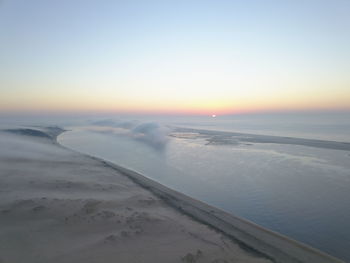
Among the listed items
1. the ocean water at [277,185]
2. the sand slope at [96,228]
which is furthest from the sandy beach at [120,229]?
the ocean water at [277,185]

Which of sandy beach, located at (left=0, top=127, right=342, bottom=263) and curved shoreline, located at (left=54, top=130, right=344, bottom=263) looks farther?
curved shoreline, located at (left=54, top=130, right=344, bottom=263)

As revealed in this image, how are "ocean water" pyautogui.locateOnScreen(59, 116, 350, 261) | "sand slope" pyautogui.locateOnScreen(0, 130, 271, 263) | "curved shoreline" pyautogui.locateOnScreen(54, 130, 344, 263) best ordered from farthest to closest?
"ocean water" pyautogui.locateOnScreen(59, 116, 350, 261) < "curved shoreline" pyautogui.locateOnScreen(54, 130, 344, 263) < "sand slope" pyautogui.locateOnScreen(0, 130, 271, 263)

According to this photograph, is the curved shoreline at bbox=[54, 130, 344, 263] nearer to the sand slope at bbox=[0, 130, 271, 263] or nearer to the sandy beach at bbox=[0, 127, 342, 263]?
the sandy beach at bbox=[0, 127, 342, 263]

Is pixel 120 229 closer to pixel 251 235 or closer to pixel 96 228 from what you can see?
pixel 96 228

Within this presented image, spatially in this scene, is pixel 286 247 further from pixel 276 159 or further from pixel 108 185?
pixel 276 159

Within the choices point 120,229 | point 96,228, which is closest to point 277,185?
point 120,229

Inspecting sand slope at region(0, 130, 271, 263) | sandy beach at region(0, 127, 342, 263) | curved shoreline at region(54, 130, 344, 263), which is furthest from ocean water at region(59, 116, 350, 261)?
sand slope at region(0, 130, 271, 263)

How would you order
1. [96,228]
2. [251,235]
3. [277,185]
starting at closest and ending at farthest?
[96,228] → [251,235] → [277,185]
